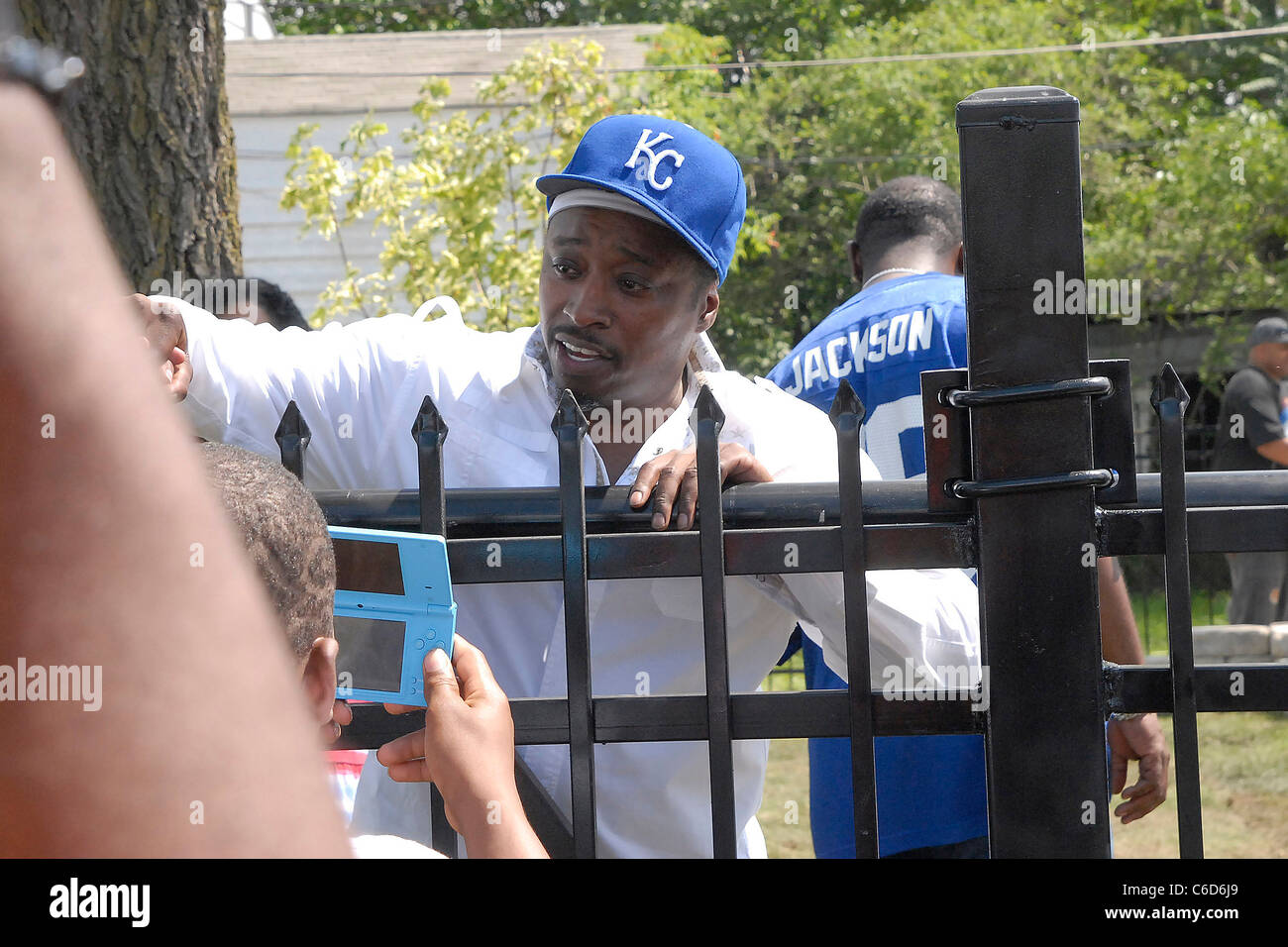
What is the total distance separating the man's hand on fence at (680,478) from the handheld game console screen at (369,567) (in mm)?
317

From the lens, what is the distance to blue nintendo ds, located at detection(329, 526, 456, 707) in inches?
58.6

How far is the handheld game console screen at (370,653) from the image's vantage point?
1493mm

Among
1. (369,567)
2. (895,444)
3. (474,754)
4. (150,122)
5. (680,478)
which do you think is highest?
(150,122)

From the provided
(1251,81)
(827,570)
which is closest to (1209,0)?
(1251,81)

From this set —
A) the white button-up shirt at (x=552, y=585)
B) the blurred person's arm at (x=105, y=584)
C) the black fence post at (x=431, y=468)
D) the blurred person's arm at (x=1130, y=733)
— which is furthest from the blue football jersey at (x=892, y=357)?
the blurred person's arm at (x=105, y=584)

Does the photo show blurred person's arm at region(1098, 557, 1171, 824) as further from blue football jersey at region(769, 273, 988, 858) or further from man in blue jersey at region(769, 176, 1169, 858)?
blue football jersey at region(769, 273, 988, 858)

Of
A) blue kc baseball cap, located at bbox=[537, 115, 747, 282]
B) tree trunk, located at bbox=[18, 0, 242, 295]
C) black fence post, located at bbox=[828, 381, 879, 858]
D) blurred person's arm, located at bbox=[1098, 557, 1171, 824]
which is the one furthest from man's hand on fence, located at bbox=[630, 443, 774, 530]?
tree trunk, located at bbox=[18, 0, 242, 295]

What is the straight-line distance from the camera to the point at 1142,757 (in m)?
2.53

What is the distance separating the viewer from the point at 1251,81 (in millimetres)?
16812

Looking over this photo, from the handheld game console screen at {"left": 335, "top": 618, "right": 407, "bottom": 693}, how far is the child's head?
0.53 ft

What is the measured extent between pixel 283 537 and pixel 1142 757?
190cm

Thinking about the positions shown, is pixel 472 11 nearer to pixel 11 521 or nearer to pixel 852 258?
pixel 852 258

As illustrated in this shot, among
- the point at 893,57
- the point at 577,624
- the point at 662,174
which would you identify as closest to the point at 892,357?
the point at 662,174

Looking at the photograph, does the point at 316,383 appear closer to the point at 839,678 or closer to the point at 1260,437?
the point at 839,678
